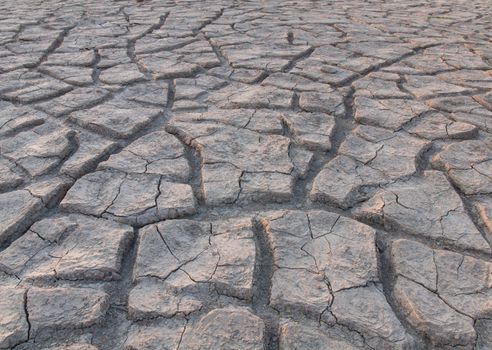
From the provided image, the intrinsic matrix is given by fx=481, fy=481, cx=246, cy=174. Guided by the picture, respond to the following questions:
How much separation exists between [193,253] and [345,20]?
3.40 m

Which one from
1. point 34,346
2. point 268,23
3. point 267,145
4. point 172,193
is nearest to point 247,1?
point 268,23

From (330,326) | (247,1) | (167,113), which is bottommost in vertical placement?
(247,1)

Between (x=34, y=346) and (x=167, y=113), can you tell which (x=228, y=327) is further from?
(x=167, y=113)

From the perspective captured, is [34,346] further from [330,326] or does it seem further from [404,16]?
[404,16]

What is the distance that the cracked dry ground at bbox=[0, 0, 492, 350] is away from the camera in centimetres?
125

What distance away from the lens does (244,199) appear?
5.63 ft

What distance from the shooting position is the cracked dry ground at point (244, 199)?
1.25 m

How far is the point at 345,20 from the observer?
4.27m

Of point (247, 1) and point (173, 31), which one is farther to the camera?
Answer: point (247, 1)

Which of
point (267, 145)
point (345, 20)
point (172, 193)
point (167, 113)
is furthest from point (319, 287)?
point (345, 20)

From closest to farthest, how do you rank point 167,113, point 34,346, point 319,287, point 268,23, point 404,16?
point 34,346, point 319,287, point 167,113, point 268,23, point 404,16

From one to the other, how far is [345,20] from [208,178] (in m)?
2.99

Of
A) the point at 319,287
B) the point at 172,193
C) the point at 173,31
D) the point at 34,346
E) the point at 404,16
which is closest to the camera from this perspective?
the point at 34,346

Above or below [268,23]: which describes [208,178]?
above
